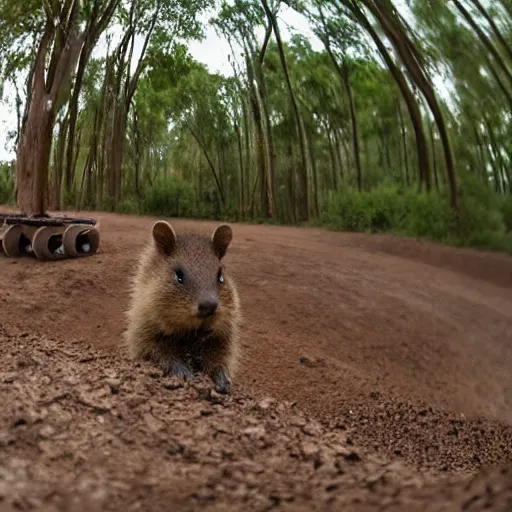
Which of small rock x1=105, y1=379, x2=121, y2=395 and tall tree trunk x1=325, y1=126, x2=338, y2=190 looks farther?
tall tree trunk x1=325, y1=126, x2=338, y2=190

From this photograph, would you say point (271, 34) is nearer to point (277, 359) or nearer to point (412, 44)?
point (412, 44)

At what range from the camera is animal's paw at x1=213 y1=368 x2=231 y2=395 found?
1.55 m

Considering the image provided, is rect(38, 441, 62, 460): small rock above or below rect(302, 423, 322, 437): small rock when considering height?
above

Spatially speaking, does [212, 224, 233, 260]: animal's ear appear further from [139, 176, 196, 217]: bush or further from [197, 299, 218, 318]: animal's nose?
[139, 176, 196, 217]: bush

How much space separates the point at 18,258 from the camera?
2.60m

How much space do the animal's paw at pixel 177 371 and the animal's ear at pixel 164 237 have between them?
1.09ft

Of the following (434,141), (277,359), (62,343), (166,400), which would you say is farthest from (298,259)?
(166,400)

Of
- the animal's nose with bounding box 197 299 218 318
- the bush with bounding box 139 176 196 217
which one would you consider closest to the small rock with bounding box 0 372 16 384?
the animal's nose with bounding box 197 299 218 318

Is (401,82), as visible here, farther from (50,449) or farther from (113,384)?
(50,449)

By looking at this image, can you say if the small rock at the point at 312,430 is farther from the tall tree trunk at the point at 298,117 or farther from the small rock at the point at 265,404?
the tall tree trunk at the point at 298,117

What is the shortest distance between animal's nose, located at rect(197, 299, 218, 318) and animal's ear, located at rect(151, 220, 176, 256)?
0.91ft

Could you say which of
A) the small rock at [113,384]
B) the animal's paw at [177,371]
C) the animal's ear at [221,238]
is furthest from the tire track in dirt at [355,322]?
the small rock at [113,384]

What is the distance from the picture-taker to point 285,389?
5.81 feet

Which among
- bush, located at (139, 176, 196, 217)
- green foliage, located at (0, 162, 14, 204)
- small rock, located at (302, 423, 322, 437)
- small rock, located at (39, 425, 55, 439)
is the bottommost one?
small rock, located at (302, 423, 322, 437)
